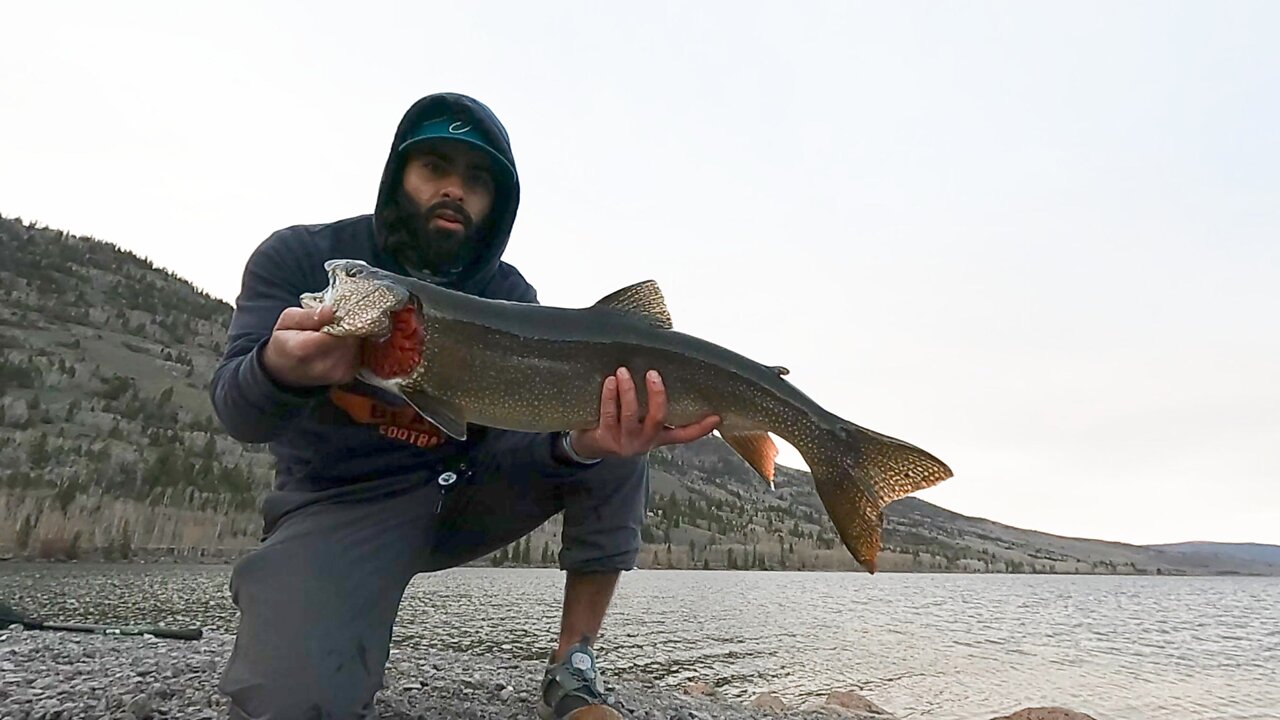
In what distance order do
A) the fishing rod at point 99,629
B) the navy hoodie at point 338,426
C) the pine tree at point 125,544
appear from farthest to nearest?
the pine tree at point 125,544 < the fishing rod at point 99,629 < the navy hoodie at point 338,426

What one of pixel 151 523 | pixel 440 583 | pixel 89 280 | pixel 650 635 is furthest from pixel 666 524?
pixel 89 280

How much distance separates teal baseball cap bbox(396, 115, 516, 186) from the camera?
3.50 metres

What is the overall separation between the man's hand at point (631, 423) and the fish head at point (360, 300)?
0.80 meters

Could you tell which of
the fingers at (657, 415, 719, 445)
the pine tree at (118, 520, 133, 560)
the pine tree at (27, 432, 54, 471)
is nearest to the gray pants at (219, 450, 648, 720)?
the fingers at (657, 415, 719, 445)

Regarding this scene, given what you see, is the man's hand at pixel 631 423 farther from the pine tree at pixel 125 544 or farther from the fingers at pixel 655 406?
the pine tree at pixel 125 544

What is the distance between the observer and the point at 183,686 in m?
3.67

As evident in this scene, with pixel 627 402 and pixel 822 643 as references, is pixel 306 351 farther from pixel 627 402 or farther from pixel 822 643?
pixel 822 643

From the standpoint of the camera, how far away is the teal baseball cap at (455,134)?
3.50 m

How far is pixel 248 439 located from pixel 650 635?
896 cm

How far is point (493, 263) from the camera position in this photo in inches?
148

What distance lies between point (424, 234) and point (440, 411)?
1051 mm

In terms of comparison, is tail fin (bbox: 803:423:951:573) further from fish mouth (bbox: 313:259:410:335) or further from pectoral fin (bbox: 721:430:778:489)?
fish mouth (bbox: 313:259:410:335)

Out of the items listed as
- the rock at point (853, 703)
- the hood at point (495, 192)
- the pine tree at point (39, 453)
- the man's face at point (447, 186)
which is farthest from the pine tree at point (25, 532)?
the man's face at point (447, 186)

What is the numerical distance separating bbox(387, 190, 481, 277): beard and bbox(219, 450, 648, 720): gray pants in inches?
40.1
